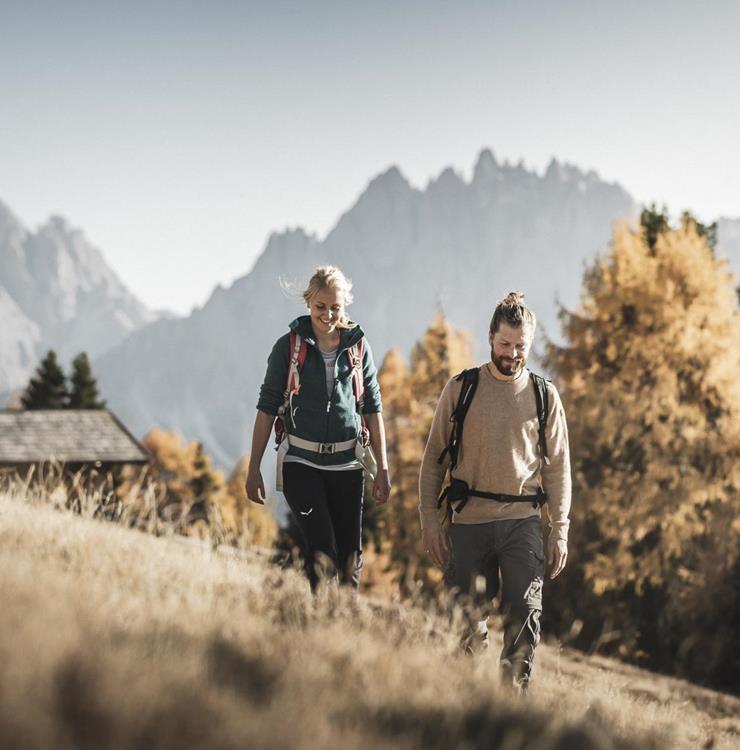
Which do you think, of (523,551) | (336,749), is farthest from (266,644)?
(523,551)

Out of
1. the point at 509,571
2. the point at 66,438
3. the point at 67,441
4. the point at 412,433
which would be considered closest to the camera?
the point at 509,571

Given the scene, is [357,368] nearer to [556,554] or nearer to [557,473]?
[557,473]

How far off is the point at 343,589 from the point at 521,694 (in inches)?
36.0

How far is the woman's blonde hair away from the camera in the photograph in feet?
14.7

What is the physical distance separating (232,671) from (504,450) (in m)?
2.00

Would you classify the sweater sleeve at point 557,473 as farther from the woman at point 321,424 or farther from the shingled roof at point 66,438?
the shingled roof at point 66,438

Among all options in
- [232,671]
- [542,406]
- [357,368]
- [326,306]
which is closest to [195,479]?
[357,368]

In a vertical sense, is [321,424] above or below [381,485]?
above

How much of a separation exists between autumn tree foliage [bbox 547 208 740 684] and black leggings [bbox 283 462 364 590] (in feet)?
34.4

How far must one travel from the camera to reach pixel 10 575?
2955 millimetres

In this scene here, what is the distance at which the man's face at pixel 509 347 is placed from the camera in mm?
4082

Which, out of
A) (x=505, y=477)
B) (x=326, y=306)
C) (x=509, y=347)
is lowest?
(x=505, y=477)

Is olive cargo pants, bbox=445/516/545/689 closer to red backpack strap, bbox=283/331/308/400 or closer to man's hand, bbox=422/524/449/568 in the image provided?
man's hand, bbox=422/524/449/568

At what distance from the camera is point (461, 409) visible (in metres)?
4.21
